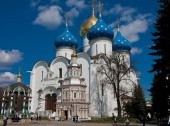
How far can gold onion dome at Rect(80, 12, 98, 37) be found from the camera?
2479 inches

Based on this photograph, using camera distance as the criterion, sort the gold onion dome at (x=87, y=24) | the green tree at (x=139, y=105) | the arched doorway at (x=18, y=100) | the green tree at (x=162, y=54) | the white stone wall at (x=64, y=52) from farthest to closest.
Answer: the gold onion dome at (x=87, y=24) < the white stone wall at (x=64, y=52) < the arched doorway at (x=18, y=100) < the green tree at (x=139, y=105) < the green tree at (x=162, y=54)

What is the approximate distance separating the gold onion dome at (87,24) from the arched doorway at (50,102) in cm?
1509

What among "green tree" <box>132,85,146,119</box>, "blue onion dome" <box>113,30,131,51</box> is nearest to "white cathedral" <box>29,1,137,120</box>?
"blue onion dome" <box>113,30,131,51</box>

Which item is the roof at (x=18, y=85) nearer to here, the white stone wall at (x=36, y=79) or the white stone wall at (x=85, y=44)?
the white stone wall at (x=36, y=79)

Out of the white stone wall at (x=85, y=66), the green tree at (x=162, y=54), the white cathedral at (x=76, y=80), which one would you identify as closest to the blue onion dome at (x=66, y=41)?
the white cathedral at (x=76, y=80)

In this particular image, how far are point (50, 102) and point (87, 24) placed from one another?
59.7 feet

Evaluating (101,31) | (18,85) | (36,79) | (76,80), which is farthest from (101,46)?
Result: (18,85)

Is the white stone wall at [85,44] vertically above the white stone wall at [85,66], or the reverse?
the white stone wall at [85,44]

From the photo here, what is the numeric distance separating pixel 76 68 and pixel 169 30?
30.1 m

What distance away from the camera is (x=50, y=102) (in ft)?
181

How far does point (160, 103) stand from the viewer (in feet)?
77.1

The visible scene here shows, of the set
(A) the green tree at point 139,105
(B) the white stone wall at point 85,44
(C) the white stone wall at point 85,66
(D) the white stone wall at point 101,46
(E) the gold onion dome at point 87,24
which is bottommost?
(A) the green tree at point 139,105

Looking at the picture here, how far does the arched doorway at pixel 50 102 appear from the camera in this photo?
54.8 m

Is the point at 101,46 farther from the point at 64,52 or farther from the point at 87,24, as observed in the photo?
the point at 87,24
